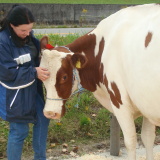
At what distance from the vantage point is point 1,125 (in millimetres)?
4477

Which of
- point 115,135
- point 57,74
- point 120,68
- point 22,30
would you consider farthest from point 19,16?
point 115,135

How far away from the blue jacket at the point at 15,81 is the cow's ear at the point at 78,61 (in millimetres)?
357

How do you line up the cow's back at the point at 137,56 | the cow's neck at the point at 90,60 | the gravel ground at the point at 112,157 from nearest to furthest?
the cow's back at the point at 137,56, the cow's neck at the point at 90,60, the gravel ground at the point at 112,157

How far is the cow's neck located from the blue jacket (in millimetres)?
523

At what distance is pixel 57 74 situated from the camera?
315 cm

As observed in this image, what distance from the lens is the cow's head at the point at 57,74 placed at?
10.3 ft

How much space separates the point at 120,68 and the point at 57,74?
56cm

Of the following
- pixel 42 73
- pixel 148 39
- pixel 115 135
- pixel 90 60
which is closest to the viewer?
pixel 148 39

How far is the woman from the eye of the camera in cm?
301

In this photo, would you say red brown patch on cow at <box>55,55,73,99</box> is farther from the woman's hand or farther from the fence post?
the fence post

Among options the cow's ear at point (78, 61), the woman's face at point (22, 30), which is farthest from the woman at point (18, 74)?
the cow's ear at point (78, 61)

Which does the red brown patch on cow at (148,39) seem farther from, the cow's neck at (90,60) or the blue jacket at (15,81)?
the blue jacket at (15,81)

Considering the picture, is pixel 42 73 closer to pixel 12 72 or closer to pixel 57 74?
pixel 57 74

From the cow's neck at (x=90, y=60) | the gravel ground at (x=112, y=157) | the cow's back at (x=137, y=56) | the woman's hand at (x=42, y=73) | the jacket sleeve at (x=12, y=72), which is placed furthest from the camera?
the gravel ground at (x=112, y=157)
